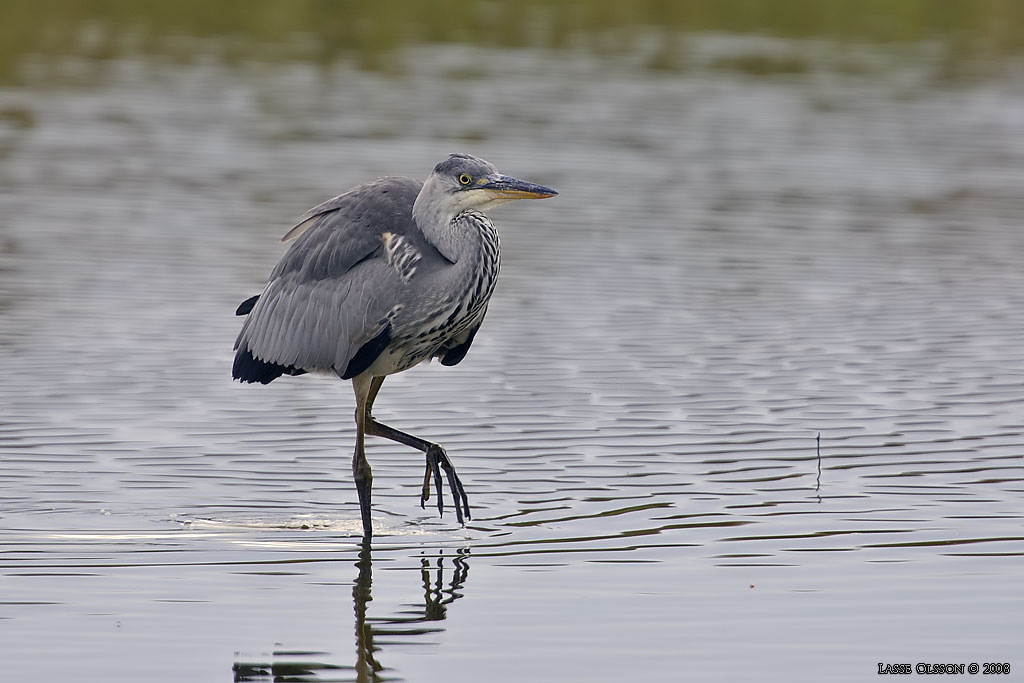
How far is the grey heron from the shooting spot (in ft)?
26.0

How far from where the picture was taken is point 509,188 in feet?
25.7

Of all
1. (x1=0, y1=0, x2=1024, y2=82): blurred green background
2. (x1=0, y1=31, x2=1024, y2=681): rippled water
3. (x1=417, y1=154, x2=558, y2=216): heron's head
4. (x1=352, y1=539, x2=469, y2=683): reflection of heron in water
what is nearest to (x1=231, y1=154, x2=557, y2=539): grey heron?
(x1=417, y1=154, x2=558, y2=216): heron's head

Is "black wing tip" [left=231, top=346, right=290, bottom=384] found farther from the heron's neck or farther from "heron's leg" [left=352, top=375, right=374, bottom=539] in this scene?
the heron's neck

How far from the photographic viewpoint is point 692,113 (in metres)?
20.9

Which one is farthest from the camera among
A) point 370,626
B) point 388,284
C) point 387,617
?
point 388,284

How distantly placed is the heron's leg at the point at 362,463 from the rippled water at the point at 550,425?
0.47ft

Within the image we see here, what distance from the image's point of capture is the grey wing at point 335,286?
8008 mm

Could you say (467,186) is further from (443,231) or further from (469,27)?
(469,27)

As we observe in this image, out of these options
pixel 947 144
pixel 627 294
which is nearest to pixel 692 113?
pixel 947 144

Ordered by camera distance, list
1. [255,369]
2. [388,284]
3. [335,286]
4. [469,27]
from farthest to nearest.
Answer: [469,27], [255,369], [335,286], [388,284]

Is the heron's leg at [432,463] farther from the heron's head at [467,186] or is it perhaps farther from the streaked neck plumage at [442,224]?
the heron's head at [467,186]

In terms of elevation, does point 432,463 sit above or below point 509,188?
below

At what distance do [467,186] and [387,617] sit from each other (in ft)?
6.85

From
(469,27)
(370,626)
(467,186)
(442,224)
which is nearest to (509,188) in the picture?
(467,186)
